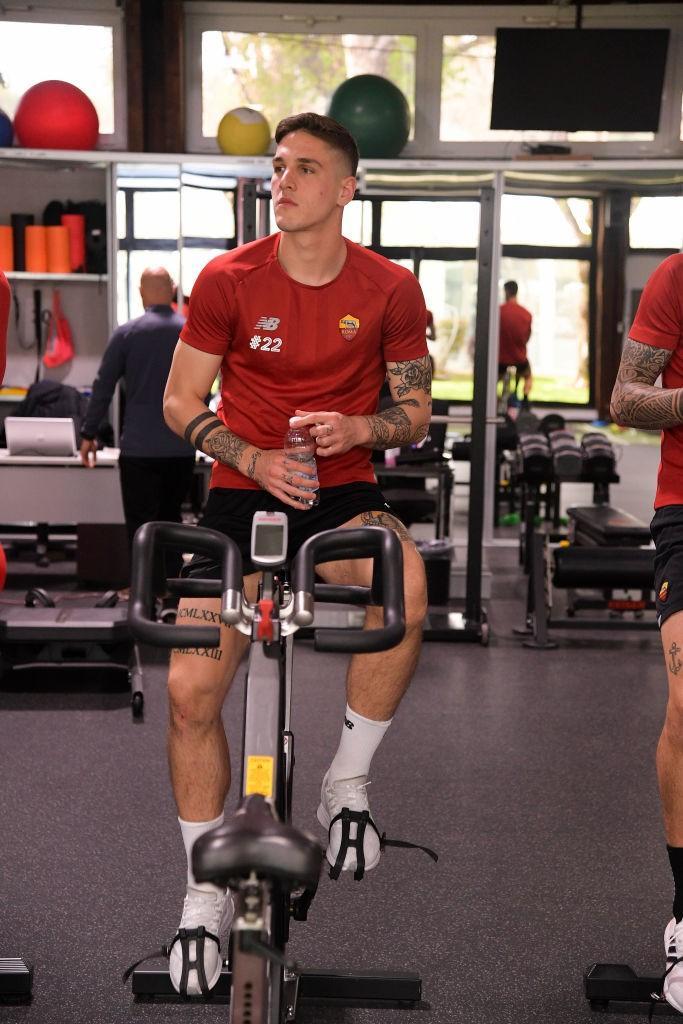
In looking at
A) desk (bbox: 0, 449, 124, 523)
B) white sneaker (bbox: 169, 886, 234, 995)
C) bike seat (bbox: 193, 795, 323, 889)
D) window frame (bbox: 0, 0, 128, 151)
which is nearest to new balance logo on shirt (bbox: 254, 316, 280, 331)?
white sneaker (bbox: 169, 886, 234, 995)

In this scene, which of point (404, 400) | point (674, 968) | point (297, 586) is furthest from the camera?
point (404, 400)

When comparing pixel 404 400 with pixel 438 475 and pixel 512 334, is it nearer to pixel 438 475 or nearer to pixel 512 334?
pixel 438 475

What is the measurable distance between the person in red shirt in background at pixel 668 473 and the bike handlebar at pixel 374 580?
79 centimetres

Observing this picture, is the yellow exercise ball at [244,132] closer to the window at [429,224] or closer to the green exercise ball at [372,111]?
the green exercise ball at [372,111]

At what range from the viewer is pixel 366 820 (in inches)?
91.4

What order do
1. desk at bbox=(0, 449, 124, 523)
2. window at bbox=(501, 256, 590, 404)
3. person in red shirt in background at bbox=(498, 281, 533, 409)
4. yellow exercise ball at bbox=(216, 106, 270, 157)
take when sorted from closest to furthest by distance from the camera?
desk at bbox=(0, 449, 124, 523) < yellow exercise ball at bbox=(216, 106, 270, 157) < person in red shirt in background at bbox=(498, 281, 533, 409) < window at bbox=(501, 256, 590, 404)

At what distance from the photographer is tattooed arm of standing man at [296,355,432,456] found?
2.29 m

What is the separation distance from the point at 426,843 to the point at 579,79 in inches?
222

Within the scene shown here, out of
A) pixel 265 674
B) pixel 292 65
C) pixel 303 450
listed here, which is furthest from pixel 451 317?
pixel 265 674

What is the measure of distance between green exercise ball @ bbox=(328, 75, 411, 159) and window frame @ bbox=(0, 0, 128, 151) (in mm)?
1617

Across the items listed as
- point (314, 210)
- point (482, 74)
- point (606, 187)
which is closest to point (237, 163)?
point (482, 74)

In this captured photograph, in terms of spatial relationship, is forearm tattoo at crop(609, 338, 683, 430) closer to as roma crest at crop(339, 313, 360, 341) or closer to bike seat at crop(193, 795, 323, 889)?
as roma crest at crop(339, 313, 360, 341)

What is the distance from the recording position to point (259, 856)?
138 cm

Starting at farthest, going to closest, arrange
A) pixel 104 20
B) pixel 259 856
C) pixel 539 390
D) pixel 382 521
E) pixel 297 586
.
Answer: pixel 539 390, pixel 104 20, pixel 382 521, pixel 297 586, pixel 259 856
